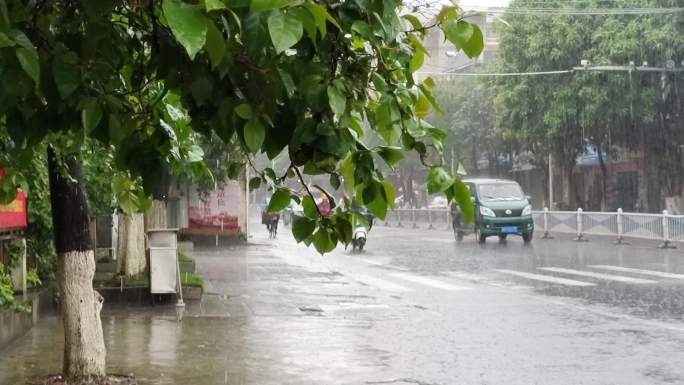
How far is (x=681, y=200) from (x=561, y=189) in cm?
1228

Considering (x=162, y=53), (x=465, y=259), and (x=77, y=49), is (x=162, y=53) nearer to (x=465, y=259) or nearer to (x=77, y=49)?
(x=77, y=49)

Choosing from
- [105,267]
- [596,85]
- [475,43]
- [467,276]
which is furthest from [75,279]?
[596,85]

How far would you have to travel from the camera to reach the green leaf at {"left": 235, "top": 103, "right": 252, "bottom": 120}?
2770 millimetres

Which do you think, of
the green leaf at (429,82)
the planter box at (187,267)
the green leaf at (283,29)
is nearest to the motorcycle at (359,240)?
the planter box at (187,267)

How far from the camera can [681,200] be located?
121ft

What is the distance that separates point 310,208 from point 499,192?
25303mm

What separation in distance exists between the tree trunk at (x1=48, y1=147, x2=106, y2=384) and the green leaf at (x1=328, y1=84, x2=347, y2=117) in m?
4.78

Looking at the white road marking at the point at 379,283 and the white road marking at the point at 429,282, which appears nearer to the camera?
the white road marking at the point at 429,282

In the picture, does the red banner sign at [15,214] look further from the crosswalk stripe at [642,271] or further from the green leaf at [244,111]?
the crosswalk stripe at [642,271]

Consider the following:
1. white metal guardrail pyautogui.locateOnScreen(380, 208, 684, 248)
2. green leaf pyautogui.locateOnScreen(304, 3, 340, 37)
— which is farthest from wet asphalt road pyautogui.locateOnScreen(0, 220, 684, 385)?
white metal guardrail pyautogui.locateOnScreen(380, 208, 684, 248)

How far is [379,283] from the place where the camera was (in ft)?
54.2

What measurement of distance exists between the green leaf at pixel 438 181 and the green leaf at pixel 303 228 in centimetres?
58

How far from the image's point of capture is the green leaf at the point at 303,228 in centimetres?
322

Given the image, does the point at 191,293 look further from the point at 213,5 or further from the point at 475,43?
the point at 213,5
